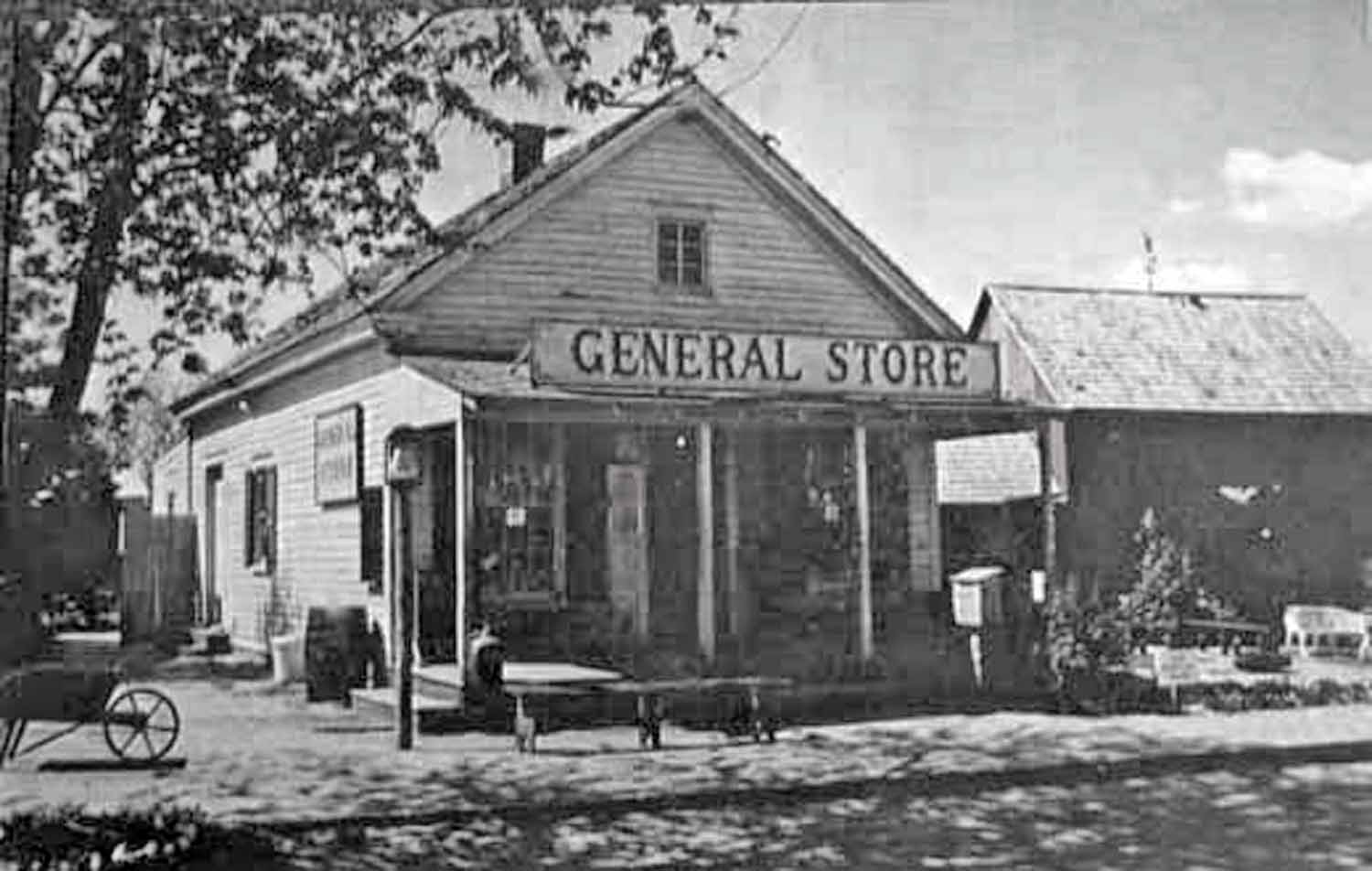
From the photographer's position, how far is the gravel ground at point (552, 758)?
7426 mm

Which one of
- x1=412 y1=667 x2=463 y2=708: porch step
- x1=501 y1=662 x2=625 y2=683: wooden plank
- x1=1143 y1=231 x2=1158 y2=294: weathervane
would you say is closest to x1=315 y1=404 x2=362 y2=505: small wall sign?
x1=412 y1=667 x2=463 y2=708: porch step

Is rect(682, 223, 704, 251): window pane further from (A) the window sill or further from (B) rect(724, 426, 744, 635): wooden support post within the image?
(B) rect(724, 426, 744, 635): wooden support post

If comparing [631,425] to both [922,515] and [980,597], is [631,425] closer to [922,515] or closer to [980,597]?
[980,597]

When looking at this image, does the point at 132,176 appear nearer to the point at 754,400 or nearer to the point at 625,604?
the point at 754,400

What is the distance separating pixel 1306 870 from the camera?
6449mm

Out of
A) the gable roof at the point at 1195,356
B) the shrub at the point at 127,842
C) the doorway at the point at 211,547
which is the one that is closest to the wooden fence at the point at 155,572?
the doorway at the point at 211,547

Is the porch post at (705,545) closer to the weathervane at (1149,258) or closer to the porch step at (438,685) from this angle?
the porch step at (438,685)

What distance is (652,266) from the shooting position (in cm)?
1357

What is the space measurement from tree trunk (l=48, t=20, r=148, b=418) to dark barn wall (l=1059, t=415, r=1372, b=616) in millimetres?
→ 7980

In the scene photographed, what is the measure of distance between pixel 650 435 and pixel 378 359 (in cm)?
264

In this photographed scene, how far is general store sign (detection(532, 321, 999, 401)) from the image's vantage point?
11.2 meters

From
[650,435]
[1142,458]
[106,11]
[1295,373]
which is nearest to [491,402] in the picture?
[650,435]

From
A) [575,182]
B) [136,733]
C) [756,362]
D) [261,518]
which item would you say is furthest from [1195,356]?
[136,733]

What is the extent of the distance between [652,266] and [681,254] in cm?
45
